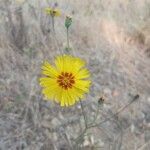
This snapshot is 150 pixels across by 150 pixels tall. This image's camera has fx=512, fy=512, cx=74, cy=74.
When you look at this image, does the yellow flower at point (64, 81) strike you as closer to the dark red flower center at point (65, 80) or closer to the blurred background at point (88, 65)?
the dark red flower center at point (65, 80)

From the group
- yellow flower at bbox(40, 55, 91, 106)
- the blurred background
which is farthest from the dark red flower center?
the blurred background

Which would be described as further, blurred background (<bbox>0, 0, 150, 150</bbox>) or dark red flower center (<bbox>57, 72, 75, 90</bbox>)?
blurred background (<bbox>0, 0, 150, 150</bbox>)

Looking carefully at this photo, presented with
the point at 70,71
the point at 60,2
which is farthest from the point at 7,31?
the point at 70,71

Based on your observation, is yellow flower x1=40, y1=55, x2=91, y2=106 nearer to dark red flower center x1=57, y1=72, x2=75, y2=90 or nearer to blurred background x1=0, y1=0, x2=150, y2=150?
dark red flower center x1=57, y1=72, x2=75, y2=90

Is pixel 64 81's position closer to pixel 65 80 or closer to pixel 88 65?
pixel 65 80

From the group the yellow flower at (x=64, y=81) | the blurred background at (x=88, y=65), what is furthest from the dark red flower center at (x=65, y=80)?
the blurred background at (x=88, y=65)
